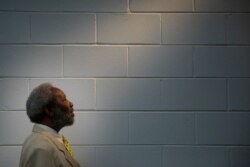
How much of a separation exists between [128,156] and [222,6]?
1.10 m

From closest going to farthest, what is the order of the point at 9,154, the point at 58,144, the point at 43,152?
the point at 43,152, the point at 58,144, the point at 9,154

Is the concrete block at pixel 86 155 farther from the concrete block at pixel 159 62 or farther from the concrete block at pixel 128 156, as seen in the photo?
the concrete block at pixel 159 62

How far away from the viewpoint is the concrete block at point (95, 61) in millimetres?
2957

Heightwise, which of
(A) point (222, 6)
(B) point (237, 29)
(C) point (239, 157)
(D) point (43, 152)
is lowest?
(C) point (239, 157)

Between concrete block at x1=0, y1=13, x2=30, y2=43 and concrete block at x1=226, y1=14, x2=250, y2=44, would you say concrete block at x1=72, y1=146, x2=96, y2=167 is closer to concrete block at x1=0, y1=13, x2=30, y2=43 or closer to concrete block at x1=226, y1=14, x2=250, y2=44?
concrete block at x1=0, y1=13, x2=30, y2=43

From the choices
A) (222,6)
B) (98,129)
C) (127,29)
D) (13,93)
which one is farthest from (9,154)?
(222,6)

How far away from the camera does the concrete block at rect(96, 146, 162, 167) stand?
2930 millimetres

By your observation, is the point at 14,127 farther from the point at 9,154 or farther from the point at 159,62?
the point at 159,62

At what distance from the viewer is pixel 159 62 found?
2977mm

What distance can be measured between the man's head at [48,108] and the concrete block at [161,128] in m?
0.56

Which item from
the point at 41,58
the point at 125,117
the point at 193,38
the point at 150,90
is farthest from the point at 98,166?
the point at 193,38

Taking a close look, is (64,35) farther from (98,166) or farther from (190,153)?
(190,153)

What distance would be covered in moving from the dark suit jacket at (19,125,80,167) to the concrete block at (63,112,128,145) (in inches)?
19.1

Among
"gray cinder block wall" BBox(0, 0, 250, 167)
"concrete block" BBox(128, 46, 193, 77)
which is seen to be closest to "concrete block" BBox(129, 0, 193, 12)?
"gray cinder block wall" BBox(0, 0, 250, 167)
